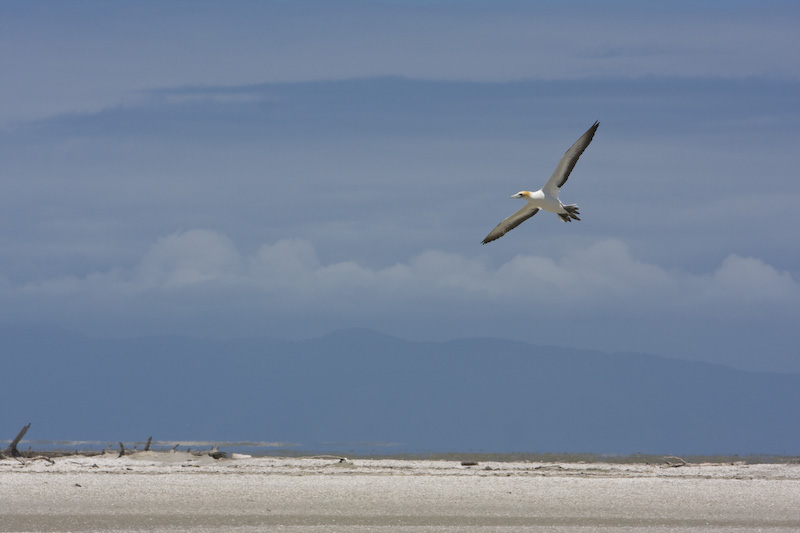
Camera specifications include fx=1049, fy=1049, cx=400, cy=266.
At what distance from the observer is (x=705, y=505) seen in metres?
24.7

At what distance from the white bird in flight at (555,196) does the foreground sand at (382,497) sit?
6.86 metres

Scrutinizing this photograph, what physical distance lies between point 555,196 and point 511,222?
2202mm

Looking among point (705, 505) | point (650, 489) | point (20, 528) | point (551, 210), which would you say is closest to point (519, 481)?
point (650, 489)

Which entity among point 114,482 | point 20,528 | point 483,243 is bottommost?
point 20,528

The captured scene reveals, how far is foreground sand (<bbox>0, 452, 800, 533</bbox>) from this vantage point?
866 inches

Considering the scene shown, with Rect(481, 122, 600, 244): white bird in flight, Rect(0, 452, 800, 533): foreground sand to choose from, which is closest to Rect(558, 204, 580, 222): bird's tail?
Rect(481, 122, 600, 244): white bird in flight

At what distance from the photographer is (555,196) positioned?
85.1 ft

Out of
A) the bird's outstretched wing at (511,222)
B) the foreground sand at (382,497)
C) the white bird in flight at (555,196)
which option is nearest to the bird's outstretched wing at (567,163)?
the white bird in flight at (555,196)

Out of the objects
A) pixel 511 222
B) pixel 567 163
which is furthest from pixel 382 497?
pixel 567 163

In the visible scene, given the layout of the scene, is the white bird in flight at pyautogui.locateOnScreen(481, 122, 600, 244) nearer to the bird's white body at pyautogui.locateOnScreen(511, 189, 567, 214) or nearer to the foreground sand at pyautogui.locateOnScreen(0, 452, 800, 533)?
the bird's white body at pyautogui.locateOnScreen(511, 189, 567, 214)

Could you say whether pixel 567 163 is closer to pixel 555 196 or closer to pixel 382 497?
pixel 555 196

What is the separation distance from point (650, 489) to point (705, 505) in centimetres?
254

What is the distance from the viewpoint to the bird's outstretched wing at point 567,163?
24703 millimetres

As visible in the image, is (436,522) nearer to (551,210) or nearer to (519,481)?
(519,481)
